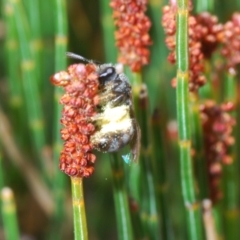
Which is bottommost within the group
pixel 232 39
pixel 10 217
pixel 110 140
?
pixel 10 217

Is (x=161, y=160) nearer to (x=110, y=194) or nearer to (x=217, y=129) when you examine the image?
(x=217, y=129)

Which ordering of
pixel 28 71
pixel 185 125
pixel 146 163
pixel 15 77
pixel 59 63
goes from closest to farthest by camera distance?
pixel 185 125 → pixel 146 163 → pixel 59 63 → pixel 28 71 → pixel 15 77

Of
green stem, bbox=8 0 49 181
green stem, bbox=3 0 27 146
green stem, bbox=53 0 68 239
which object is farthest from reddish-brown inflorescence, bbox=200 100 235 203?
green stem, bbox=3 0 27 146

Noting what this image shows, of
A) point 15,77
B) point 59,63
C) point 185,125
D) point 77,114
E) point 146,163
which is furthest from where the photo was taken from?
point 15,77

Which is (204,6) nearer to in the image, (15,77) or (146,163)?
(146,163)

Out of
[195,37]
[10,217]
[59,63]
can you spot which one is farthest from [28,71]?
[195,37]

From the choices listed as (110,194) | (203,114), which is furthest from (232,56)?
A: (110,194)

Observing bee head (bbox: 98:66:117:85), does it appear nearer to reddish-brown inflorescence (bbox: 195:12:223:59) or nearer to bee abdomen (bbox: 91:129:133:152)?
→ bee abdomen (bbox: 91:129:133:152)

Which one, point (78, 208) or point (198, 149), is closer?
point (78, 208)

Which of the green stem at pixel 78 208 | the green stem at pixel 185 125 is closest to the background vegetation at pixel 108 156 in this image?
the green stem at pixel 185 125
